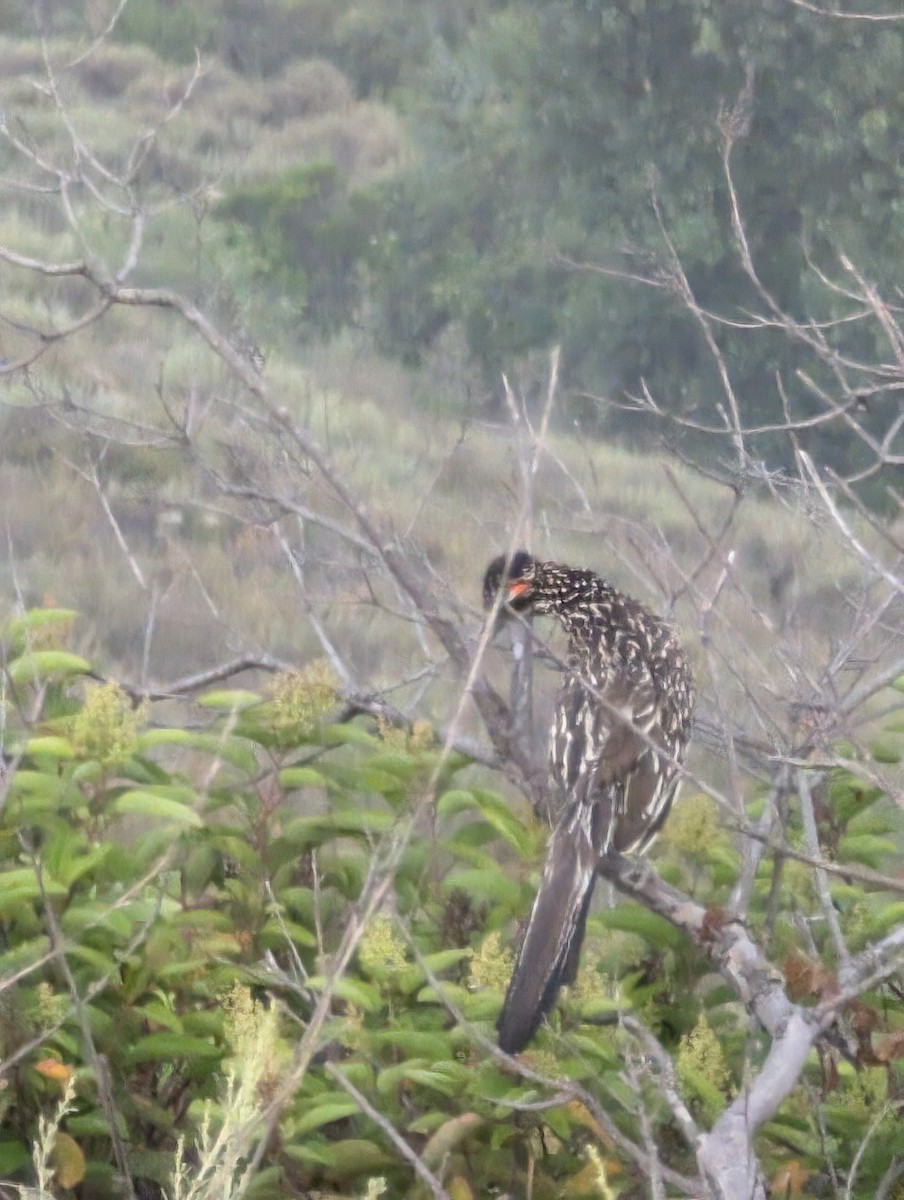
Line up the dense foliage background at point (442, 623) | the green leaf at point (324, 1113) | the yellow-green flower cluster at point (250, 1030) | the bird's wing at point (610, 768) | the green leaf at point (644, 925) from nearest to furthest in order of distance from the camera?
1. the yellow-green flower cluster at point (250, 1030)
2. the green leaf at point (324, 1113)
3. the dense foliage background at point (442, 623)
4. the green leaf at point (644, 925)
5. the bird's wing at point (610, 768)

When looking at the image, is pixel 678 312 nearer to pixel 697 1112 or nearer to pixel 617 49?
pixel 617 49

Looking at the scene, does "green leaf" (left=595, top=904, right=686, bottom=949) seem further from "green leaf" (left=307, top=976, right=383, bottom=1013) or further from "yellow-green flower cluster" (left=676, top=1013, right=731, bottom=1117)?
"green leaf" (left=307, top=976, right=383, bottom=1013)

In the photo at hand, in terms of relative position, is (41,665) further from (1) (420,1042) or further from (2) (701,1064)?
(2) (701,1064)

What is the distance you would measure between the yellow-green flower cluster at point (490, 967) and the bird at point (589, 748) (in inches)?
1.5

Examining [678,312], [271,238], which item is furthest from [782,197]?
[271,238]

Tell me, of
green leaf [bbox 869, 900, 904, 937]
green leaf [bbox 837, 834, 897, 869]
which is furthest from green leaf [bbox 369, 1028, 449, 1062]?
green leaf [bbox 837, 834, 897, 869]

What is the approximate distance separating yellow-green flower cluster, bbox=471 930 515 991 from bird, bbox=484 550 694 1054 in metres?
0.04

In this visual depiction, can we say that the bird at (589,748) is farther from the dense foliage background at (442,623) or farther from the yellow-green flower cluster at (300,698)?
the yellow-green flower cluster at (300,698)

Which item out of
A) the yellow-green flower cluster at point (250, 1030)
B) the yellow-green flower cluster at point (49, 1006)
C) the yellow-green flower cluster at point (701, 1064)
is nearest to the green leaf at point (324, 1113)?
the yellow-green flower cluster at point (250, 1030)

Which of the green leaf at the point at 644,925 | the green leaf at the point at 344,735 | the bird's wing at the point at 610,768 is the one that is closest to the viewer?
the green leaf at the point at 644,925

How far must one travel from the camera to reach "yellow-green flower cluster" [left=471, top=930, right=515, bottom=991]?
2846 millimetres

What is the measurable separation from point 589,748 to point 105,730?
4.78 feet

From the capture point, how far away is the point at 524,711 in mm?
3676

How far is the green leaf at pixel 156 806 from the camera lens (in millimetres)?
2654
